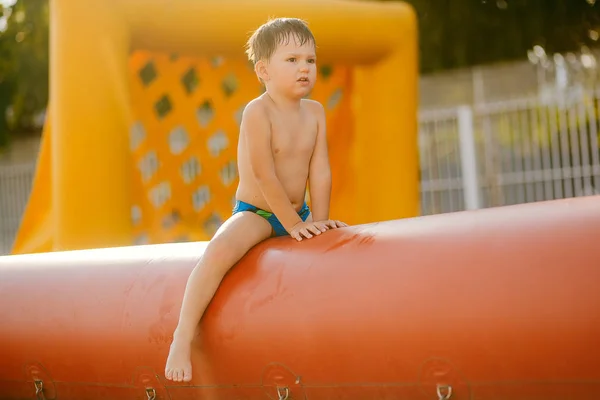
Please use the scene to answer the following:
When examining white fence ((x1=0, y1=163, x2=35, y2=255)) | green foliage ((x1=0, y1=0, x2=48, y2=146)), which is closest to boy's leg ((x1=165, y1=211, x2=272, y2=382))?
white fence ((x1=0, y1=163, x2=35, y2=255))

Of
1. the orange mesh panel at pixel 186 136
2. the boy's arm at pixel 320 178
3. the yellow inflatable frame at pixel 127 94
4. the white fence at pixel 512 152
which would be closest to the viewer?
the boy's arm at pixel 320 178

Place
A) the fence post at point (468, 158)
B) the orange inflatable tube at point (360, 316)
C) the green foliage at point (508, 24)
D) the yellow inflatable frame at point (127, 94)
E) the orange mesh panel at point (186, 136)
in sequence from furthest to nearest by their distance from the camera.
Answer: the green foliage at point (508, 24) → the fence post at point (468, 158) → the orange mesh panel at point (186, 136) → the yellow inflatable frame at point (127, 94) → the orange inflatable tube at point (360, 316)

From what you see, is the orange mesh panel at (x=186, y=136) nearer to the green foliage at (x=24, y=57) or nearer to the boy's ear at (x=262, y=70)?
the boy's ear at (x=262, y=70)

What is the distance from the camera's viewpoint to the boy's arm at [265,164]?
1.92 m

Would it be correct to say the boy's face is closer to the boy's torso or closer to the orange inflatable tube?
the boy's torso

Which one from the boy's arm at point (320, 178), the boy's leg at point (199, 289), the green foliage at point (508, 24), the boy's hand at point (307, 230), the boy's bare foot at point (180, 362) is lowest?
the boy's bare foot at point (180, 362)

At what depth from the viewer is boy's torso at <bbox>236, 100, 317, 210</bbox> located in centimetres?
201

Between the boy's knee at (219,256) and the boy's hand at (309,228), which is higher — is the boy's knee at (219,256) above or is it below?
below

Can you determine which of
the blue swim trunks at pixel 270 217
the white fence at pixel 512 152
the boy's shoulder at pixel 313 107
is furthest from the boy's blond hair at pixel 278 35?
the white fence at pixel 512 152

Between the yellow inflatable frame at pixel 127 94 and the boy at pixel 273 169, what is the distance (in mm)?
1047

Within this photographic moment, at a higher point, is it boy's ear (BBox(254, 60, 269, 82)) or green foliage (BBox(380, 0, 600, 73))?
green foliage (BBox(380, 0, 600, 73))

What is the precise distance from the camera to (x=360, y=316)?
1572 millimetres

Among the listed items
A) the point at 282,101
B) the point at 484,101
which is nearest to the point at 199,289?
the point at 282,101

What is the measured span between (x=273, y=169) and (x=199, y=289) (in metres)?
0.37
